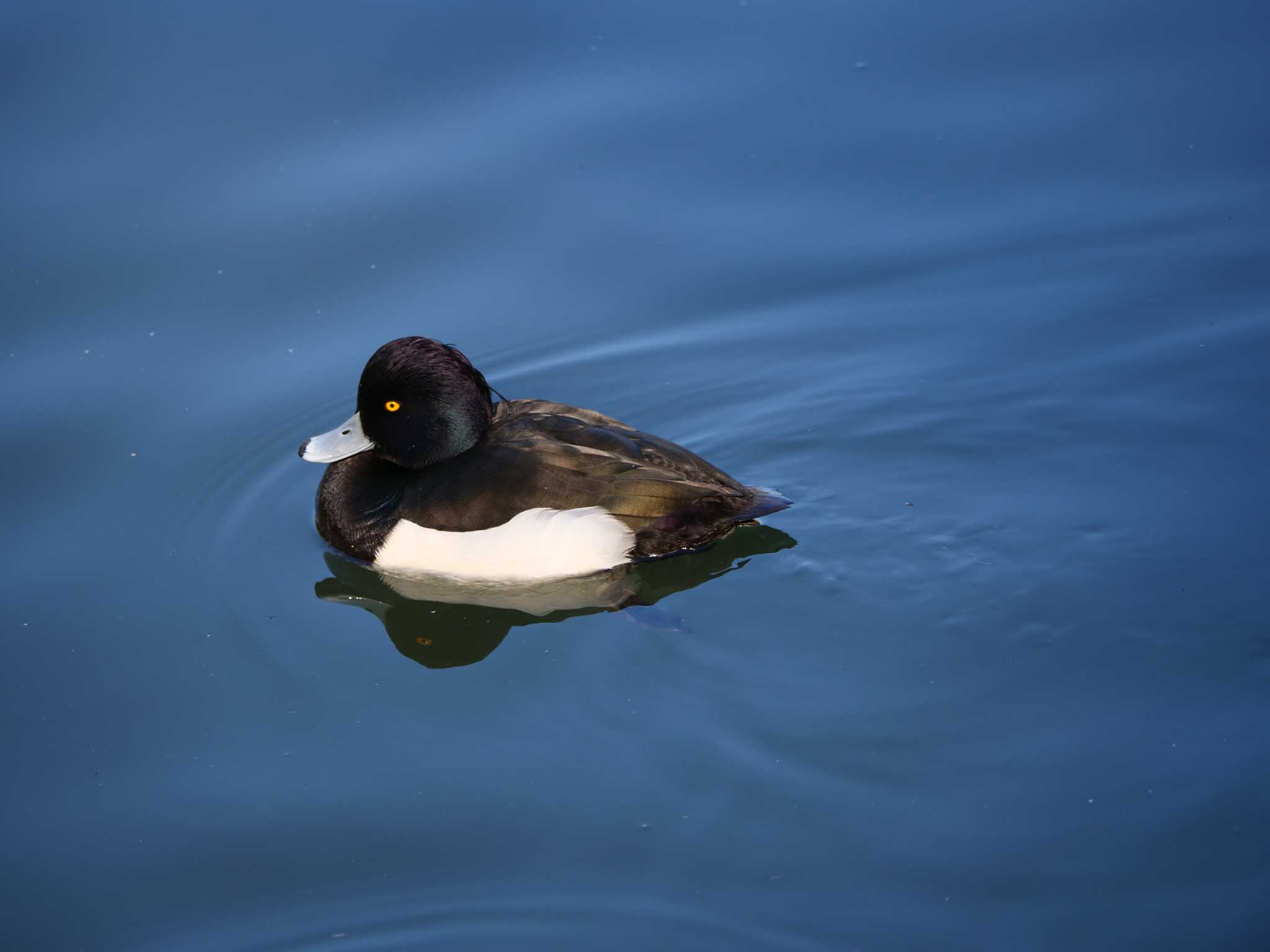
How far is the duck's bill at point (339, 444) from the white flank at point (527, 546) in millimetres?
447

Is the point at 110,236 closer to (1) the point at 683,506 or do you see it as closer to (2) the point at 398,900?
(1) the point at 683,506

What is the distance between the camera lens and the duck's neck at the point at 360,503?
6133mm

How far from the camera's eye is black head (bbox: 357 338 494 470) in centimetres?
614

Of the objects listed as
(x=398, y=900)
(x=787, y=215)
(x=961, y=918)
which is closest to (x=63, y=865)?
(x=398, y=900)

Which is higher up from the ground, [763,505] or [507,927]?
[763,505]

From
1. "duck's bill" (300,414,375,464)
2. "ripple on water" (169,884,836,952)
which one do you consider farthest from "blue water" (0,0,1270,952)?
"duck's bill" (300,414,375,464)

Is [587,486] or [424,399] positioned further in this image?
[424,399]

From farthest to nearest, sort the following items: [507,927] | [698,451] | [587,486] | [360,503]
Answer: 1. [698,451]
2. [360,503]
3. [587,486]
4. [507,927]

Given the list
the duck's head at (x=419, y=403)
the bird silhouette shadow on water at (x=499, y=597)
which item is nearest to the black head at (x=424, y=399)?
the duck's head at (x=419, y=403)

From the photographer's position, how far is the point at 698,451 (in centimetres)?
677

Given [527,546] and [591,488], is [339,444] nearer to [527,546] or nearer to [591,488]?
[527,546]

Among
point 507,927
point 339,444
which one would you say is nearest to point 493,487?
point 339,444

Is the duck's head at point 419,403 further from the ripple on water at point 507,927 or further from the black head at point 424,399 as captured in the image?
the ripple on water at point 507,927

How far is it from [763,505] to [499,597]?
116cm
